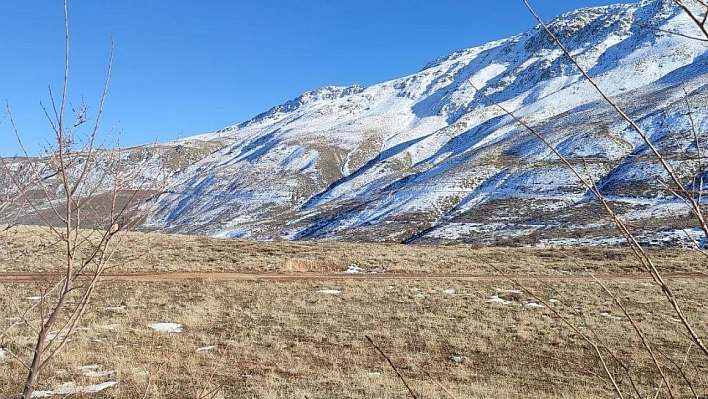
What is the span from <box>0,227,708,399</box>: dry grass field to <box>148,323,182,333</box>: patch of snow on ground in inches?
9.0

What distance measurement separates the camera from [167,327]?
1370 centimetres

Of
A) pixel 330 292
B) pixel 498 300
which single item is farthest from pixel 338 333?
pixel 498 300

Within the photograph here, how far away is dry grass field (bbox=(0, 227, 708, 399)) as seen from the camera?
9422mm

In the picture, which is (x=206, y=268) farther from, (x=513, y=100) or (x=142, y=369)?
(x=513, y=100)

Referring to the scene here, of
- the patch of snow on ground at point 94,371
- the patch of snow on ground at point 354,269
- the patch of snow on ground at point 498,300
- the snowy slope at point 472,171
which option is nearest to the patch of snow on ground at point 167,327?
the patch of snow on ground at point 94,371

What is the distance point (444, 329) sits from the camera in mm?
14898

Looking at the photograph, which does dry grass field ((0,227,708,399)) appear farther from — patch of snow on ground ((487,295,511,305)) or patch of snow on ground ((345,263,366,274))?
patch of snow on ground ((345,263,366,274))

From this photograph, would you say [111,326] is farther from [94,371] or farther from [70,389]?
[70,389]

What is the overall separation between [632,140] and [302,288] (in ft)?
319

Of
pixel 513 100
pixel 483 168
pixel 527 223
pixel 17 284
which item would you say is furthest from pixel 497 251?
pixel 513 100

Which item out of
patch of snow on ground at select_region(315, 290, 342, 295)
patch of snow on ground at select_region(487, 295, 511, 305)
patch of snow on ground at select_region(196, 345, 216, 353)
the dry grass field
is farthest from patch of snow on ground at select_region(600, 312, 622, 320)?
patch of snow on ground at select_region(196, 345, 216, 353)

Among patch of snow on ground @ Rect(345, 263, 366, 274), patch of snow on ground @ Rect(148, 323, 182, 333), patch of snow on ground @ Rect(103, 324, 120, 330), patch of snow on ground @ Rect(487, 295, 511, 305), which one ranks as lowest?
patch of snow on ground @ Rect(487, 295, 511, 305)

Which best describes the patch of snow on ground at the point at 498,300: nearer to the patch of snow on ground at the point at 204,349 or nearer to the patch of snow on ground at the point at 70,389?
the patch of snow on ground at the point at 204,349

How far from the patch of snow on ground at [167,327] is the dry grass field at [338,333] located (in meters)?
0.23
